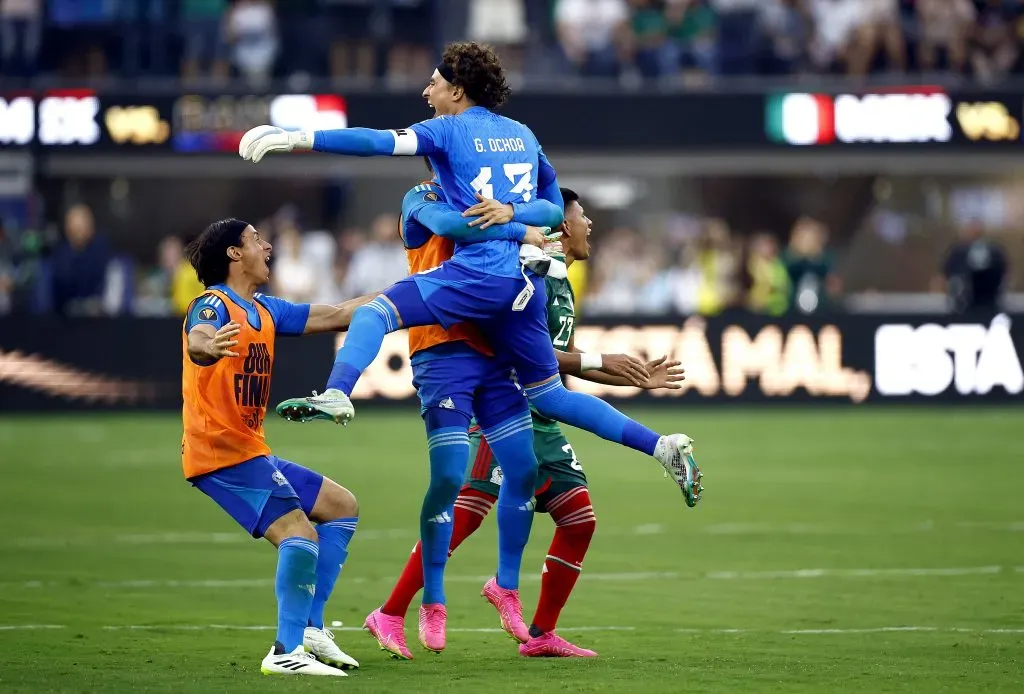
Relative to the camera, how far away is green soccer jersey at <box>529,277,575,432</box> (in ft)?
26.3

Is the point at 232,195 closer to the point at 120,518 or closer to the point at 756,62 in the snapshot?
the point at 756,62

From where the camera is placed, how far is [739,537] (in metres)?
12.0

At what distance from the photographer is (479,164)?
748 cm

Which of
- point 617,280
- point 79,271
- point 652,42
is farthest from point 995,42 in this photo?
point 79,271

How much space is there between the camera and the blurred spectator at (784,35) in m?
23.8

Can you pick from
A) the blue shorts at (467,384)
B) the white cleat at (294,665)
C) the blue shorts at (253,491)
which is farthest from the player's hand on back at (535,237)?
the white cleat at (294,665)

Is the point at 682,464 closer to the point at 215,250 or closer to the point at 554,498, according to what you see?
the point at 554,498

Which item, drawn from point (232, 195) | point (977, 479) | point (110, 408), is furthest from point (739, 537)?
point (232, 195)

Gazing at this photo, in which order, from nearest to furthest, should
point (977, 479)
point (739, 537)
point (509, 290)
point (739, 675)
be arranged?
1. point (739, 675)
2. point (509, 290)
3. point (739, 537)
4. point (977, 479)

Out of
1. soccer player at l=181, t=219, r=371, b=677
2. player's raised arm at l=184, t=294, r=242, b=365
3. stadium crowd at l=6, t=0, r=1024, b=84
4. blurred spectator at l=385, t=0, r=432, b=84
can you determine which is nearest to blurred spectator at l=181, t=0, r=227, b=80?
stadium crowd at l=6, t=0, r=1024, b=84

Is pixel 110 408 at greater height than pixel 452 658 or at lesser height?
lesser

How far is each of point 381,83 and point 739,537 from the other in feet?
41.2

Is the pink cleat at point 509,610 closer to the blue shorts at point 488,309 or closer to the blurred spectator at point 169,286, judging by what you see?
the blue shorts at point 488,309

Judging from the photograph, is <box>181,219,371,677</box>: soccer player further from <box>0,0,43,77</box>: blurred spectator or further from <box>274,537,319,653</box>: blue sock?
<box>0,0,43,77</box>: blurred spectator
